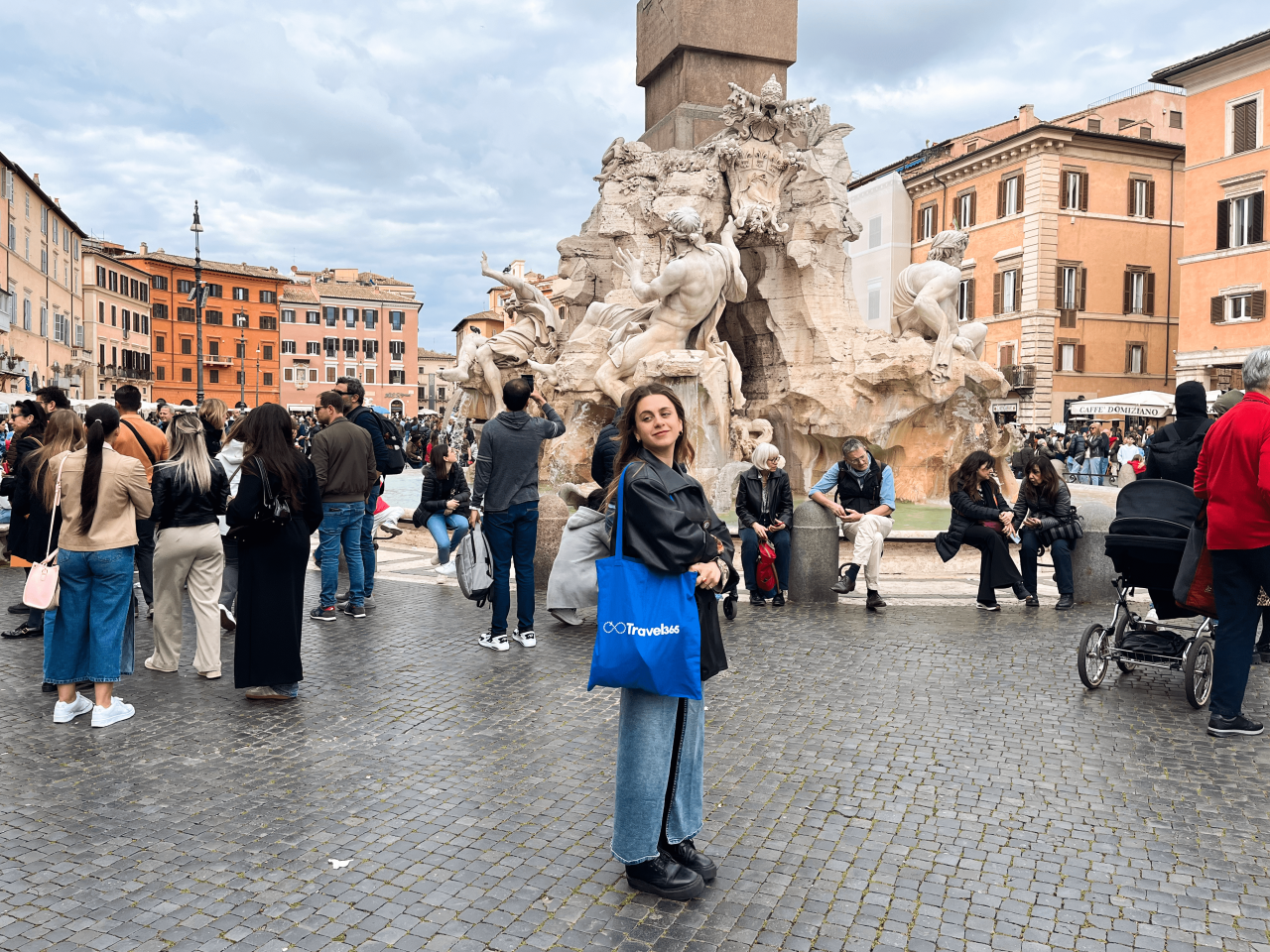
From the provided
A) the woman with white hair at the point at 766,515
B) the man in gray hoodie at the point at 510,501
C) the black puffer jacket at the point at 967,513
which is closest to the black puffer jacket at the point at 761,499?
the woman with white hair at the point at 766,515

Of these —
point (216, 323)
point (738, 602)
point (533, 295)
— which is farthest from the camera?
point (216, 323)

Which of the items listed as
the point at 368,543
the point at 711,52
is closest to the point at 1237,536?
the point at 368,543

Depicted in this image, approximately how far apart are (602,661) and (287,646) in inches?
110

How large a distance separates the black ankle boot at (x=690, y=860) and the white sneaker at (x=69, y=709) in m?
3.27

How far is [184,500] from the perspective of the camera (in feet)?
18.9

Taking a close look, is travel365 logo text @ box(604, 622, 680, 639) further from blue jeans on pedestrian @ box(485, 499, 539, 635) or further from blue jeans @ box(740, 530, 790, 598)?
blue jeans @ box(740, 530, 790, 598)

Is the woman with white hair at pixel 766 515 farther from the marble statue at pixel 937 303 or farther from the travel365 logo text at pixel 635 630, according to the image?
the marble statue at pixel 937 303

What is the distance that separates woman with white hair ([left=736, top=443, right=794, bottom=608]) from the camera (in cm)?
812

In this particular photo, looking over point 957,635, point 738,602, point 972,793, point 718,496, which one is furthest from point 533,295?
point 972,793

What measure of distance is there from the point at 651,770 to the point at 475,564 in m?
3.52

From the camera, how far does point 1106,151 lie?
36.4m

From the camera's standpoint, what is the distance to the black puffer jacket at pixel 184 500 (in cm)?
571

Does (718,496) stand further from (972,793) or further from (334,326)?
(334,326)

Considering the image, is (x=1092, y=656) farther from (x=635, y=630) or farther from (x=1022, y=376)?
(x=1022, y=376)
